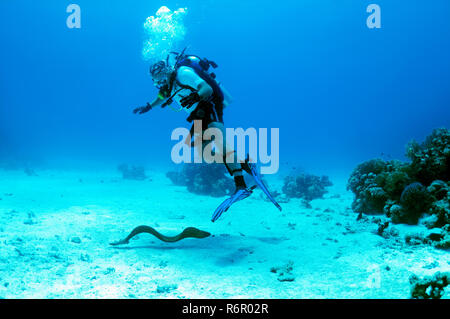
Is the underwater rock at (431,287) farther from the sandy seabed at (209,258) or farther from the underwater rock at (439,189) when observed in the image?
the underwater rock at (439,189)

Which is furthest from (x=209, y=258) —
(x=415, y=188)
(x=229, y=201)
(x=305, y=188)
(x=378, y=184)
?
(x=305, y=188)

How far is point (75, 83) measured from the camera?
14175 centimetres

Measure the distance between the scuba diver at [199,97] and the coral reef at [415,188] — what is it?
2.98 meters

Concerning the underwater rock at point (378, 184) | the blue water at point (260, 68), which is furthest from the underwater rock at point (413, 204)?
the blue water at point (260, 68)

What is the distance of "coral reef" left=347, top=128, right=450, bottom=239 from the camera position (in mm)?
4988

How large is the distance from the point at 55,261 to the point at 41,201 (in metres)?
5.79

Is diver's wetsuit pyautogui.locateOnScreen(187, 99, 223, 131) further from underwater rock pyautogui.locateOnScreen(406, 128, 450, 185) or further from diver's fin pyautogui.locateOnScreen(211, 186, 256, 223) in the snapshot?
underwater rock pyautogui.locateOnScreen(406, 128, 450, 185)

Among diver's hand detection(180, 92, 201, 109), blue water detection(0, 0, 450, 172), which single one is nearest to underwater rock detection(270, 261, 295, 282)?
diver's hand detection(180, 92, 201, 109)

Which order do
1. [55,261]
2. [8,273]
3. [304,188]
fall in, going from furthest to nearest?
1. [304,188]
2. [55,261]
3. [8,273]

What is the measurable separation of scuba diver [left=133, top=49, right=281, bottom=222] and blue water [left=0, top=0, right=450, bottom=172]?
150ft

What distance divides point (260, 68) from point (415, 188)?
146 metres
